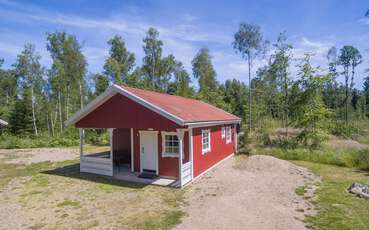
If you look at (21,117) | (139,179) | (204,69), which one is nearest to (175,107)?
(139,179)

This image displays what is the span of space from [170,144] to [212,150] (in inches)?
121

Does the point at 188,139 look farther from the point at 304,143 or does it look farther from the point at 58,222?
the point at 304,143

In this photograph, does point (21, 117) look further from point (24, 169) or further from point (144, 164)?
point (144, 164)

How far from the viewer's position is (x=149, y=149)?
10859mm

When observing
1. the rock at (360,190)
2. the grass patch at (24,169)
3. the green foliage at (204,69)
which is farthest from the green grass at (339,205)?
the green foliage at (204,69)

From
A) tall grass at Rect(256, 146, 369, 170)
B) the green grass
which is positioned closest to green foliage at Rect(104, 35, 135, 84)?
tall grass at Rect(256, 146, 369, 170)

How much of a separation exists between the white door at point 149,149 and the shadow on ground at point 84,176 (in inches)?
50.9

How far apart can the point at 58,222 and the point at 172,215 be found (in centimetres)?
296

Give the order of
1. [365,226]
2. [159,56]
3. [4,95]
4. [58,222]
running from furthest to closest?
[4,95]
[159,56]
[58,222]
[365,226]

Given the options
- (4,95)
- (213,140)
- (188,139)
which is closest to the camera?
(188,139)

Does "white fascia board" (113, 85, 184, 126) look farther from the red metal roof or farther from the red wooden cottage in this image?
the red metal roof

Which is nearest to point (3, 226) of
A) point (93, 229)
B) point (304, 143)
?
point (93, 229)

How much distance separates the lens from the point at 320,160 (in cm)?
1375

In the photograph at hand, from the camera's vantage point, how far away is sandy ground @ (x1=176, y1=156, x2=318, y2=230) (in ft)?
20.0
